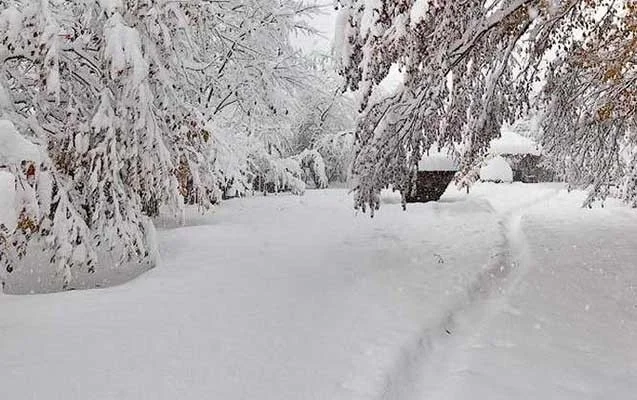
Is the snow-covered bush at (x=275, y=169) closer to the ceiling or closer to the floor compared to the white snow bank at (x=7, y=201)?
closer to the ceiling

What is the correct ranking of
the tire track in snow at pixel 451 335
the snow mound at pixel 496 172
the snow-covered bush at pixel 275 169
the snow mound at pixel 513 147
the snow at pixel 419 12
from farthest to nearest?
1. the snow mound at pixel 496 172
2. the snow mound at pixel 513 147
3. the snow-covered bush at pixel 275 169
4. the snow at pixel 419 12
5. the tire track in snow at pixel 451 335

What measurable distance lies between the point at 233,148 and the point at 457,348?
783 centimetres

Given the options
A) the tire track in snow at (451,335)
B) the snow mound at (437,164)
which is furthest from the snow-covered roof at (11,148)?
the snow mound at (437,164)

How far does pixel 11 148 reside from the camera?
4.25 m

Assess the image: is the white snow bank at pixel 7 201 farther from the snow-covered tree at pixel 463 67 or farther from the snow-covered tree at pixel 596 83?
the snow-covered tree at pixel 596 83

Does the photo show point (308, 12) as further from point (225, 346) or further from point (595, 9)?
point (225, 346)

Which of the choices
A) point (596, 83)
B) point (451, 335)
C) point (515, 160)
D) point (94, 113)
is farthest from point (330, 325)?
point (515, 160)

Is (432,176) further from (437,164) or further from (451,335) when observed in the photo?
(451,335)

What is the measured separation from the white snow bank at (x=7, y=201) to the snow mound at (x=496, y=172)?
30884 millimetres

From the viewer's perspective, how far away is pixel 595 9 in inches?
335

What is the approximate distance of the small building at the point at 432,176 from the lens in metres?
17.1

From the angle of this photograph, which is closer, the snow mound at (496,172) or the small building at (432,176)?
the small building at (432,176)

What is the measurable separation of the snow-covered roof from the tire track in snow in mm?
2997

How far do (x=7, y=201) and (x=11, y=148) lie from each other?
2.45ft
